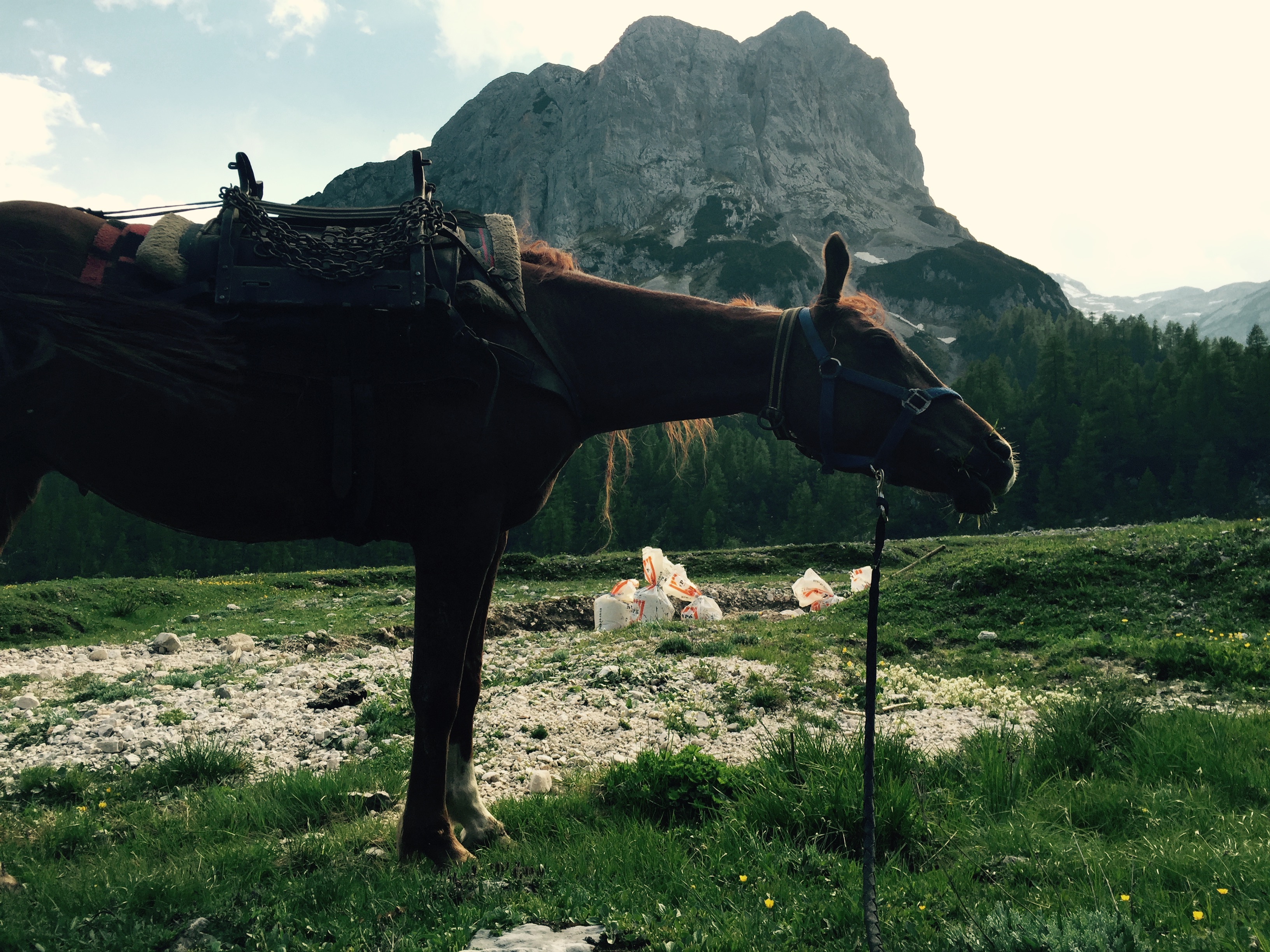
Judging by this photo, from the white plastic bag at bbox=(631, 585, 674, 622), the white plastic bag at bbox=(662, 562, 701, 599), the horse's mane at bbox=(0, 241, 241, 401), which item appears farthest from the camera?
the white plastic bag at bbox=(662, 562, 701, 599)

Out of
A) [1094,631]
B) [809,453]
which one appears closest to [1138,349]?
[1094,631]

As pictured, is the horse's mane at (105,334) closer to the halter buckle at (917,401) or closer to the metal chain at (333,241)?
the metal chain at (333,241)

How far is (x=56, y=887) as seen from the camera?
138 inches

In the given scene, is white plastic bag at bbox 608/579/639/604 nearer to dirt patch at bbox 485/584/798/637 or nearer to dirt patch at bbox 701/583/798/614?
dirt patch at bbox 485/584/798/637

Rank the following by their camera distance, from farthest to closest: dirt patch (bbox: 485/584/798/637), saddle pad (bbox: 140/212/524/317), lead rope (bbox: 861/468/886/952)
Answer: dirt patch (bbox: 485/584/798/637), saddle pad (bbox: 140/212/524/317), lead rope (bbox: 861/468/886/952)

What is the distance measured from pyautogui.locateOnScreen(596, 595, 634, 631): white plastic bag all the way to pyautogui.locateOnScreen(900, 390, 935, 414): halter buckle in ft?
43.1

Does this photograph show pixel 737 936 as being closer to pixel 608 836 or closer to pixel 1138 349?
pixel 608 836

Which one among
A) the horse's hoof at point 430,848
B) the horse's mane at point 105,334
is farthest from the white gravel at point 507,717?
the horse's mane at point 105,334

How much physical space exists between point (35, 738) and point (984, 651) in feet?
40.0

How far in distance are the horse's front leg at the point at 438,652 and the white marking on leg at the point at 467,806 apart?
1.19 feet

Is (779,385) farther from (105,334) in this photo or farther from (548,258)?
(105,334)

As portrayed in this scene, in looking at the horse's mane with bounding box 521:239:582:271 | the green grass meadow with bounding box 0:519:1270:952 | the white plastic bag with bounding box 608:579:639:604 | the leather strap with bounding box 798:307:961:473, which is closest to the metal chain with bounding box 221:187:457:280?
the horse's mane with bounding box 521:239:582:271

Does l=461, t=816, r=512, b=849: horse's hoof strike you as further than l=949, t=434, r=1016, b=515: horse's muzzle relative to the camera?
Yes

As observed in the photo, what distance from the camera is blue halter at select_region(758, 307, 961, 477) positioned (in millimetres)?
3994
